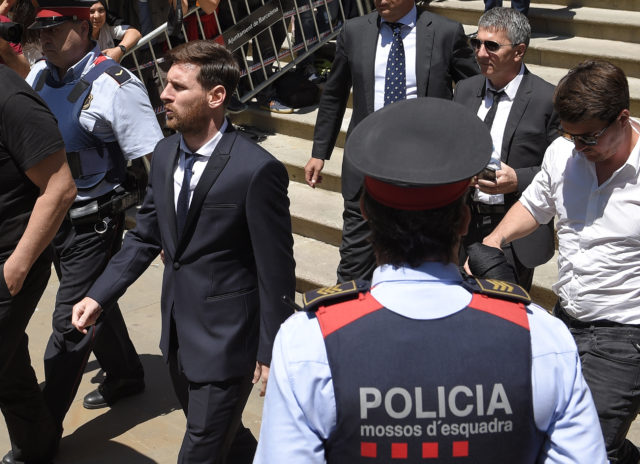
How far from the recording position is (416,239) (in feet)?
6.28

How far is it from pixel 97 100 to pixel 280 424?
9.08 ft

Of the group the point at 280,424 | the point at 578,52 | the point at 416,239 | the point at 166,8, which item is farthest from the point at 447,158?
the point at 166,8

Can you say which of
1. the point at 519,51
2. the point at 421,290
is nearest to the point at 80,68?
the point at 519,51

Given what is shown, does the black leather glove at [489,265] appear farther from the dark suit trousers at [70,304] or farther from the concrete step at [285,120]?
the concrete step at [285,120]

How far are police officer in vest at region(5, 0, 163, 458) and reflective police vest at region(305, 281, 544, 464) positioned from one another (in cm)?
267

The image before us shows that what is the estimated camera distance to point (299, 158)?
7.38m

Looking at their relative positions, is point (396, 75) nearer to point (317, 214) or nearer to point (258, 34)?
point (317, 214)

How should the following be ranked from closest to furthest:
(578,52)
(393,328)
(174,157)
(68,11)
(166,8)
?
(393,328)
(174,157)
(68,11)
(578,52)
(166,8)

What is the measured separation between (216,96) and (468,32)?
5034mm

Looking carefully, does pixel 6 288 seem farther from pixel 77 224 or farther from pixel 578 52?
pixel 578 52

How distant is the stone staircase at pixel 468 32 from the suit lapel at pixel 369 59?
1661 mm

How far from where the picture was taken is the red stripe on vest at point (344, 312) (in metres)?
1.88

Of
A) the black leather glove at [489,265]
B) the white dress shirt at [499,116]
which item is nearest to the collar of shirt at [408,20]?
the white dress shirt at [499,116]

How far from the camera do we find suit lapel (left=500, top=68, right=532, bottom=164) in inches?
162
